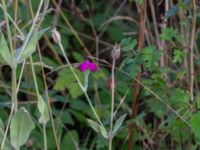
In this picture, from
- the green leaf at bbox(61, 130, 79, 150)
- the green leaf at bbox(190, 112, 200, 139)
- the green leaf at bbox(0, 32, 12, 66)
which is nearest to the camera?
the green leaf at bbox(0, 32, 12, 66)

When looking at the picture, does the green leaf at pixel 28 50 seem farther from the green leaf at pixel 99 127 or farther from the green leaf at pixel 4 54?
the green leaf at pixel 99 127

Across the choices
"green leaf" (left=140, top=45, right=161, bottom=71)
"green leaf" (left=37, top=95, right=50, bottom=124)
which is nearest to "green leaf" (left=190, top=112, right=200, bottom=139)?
"green leaf" (left=140, top=45, right=161, bottom=71)

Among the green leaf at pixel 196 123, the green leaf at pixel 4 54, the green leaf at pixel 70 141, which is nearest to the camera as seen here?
the green leaf at pixel 4 54

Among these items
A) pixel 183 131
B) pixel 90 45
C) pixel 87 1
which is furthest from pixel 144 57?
pixel 87 1

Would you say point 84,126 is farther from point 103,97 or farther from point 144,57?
point 144,57

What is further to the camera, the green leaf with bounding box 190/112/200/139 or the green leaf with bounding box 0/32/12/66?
the green leaf with bounding box 190/112/200/139

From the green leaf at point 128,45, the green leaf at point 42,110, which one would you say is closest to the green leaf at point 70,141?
the green leaf at point 128,45

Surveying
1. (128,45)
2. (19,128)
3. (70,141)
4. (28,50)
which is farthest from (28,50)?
(70,141)

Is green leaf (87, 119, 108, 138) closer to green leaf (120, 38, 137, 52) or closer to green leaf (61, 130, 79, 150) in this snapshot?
green leaf (120, 38, 137, 52)
